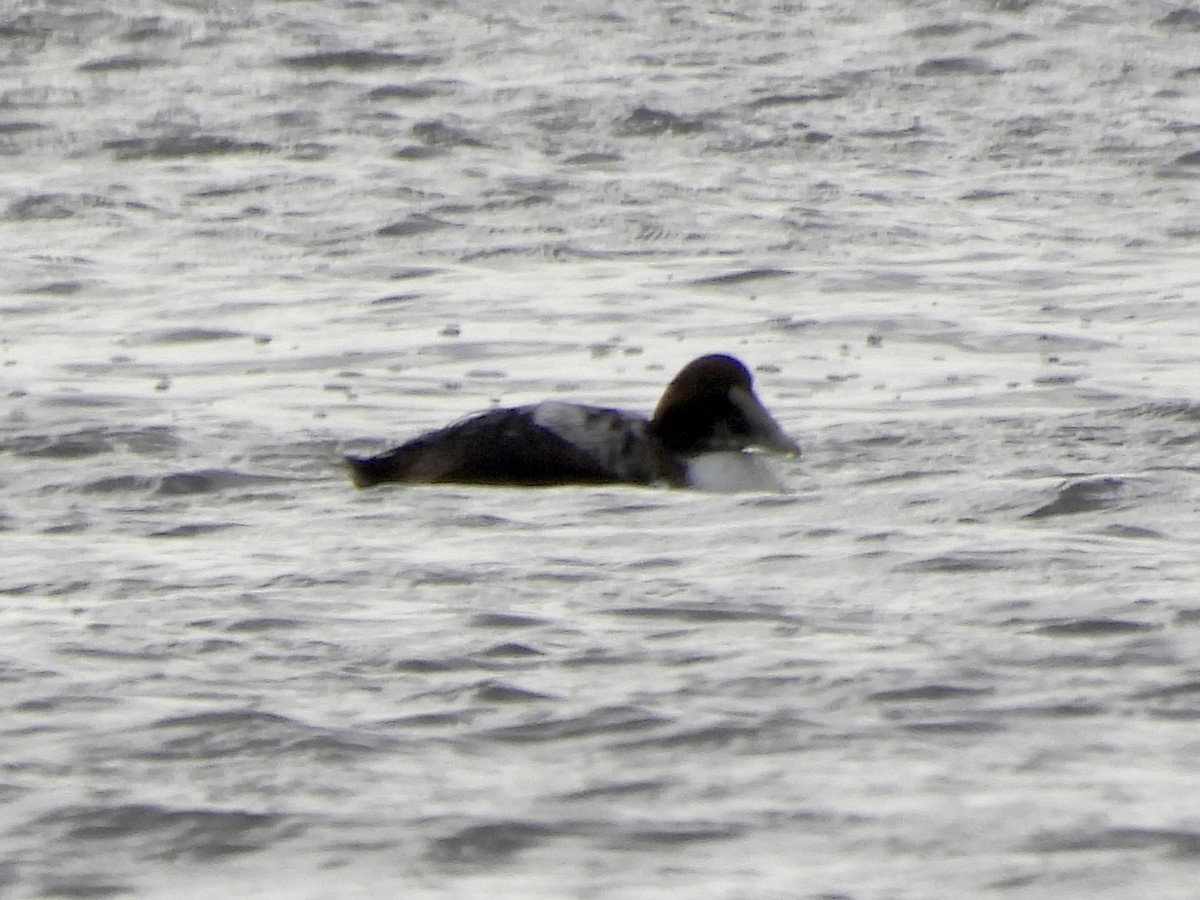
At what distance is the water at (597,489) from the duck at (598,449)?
0.11m

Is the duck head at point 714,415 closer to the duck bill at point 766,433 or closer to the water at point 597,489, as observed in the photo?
the duck bill at point 766,433

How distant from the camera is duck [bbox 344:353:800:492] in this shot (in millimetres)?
10344

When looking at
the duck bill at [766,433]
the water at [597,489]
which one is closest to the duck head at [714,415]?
the duck bill at [766,433]

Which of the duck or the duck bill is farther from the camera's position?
the duck bill

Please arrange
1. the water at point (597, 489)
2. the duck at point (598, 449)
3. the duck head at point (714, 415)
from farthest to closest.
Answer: the duck head at point (714, 415) → the duck at point (598, 449) → the water at point (597, 489)

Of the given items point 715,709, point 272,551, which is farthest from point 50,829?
point 272,551

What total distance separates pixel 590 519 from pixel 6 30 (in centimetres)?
1486

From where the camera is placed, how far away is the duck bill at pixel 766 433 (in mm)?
10867

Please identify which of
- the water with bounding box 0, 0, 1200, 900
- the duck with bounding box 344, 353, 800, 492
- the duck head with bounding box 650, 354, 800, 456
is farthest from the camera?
the duck head with bounding box 650, 354, 800, 456

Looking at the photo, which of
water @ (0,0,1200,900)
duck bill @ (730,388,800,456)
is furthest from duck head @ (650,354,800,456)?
water @ (0,0,1200,900)

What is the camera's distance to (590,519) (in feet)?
32.3

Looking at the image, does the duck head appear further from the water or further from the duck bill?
the water

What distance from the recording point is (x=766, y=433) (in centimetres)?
1089

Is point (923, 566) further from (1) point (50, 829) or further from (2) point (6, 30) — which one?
(2) point (6, 30)
